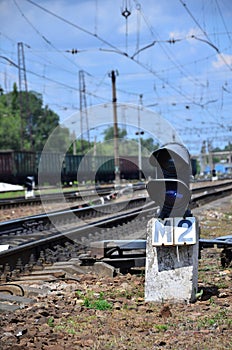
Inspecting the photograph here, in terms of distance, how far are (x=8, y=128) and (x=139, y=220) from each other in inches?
3068

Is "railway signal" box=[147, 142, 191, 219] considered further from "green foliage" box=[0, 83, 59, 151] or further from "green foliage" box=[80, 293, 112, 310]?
"green foliage" box=[0, 83, 59, 151]

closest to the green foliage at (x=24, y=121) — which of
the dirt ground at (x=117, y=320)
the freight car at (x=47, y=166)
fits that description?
the freight car at (x=47, y=166)

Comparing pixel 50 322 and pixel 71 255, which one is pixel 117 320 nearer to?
pixel 50 322

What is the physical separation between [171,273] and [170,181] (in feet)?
2.93

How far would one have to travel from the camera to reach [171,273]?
5.50 metres

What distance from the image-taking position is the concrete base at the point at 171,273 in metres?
5.46

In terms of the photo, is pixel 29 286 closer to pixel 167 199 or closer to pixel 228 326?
pixel 167 199

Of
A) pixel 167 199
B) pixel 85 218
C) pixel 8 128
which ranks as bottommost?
pixel 85 218

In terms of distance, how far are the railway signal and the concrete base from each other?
0.25 meters

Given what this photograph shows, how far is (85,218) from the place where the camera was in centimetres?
1702

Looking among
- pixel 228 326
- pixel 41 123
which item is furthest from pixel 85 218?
pixel 41 123

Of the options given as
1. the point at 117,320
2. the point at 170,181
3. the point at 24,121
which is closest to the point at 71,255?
the point at 170,181

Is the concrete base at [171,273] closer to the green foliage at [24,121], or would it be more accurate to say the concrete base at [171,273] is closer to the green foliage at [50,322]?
the green foliage at [50,322]

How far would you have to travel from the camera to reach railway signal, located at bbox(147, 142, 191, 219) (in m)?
5.55
